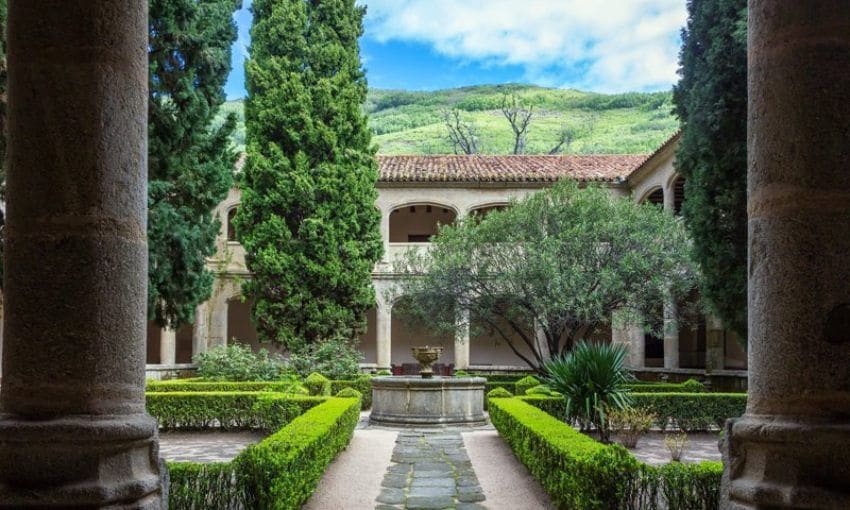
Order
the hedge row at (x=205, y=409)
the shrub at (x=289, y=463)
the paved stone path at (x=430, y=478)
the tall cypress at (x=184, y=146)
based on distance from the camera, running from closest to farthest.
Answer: the shrub at (x=289, y=463), the paved stone path at (x=430, y=478), the hedge row at (x=205, y=409), the tall cypress at (x=184, y=146)

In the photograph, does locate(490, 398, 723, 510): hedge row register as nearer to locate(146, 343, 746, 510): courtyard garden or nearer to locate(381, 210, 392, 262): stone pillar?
locate(146, 343, 746, 510): courtyard garden

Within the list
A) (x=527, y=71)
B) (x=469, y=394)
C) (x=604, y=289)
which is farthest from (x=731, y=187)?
(x=527, y=71)

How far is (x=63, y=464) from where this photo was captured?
3.19 meters

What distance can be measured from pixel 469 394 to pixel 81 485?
1055 centimetres

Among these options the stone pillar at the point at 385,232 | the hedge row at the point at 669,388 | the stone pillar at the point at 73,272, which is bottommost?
the hedge row at the point at 669,388

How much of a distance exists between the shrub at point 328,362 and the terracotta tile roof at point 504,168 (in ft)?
21.4

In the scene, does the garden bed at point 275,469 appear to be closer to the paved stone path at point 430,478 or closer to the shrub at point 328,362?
the paved stone path at point 430,478

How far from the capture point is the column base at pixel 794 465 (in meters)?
3.16

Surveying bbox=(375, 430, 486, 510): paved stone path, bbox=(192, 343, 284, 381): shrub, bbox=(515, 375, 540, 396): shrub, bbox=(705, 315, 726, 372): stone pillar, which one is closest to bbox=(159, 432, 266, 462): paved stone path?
bbox=(375, 430, 486, 510): paved stone path

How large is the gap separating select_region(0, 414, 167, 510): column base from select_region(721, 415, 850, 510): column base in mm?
2503

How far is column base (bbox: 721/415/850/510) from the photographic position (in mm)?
3160

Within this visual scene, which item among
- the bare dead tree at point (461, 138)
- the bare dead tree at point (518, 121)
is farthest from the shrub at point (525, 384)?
the bare dead tree at point (518, 121)

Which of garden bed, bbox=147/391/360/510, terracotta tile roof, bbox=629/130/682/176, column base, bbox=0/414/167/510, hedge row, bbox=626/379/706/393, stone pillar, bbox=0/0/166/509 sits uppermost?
terracotta tile roof, bbox=629/130/682/176

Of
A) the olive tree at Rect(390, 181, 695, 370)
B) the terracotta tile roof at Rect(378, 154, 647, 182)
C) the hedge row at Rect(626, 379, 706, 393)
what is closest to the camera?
the hedge row at Rect(626, 379, 706, 393)
